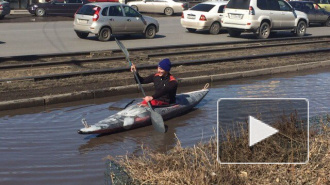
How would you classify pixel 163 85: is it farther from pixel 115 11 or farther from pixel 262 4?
pixel 262 4

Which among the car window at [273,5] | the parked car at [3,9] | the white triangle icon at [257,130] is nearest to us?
the white triangle icon at [257,130]

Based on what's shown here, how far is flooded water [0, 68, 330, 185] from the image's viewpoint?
8.29 metres

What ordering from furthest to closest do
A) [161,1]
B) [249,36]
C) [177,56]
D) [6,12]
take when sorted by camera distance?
1. [161,1]
2. [6,12]
3. [249,36]
4. [177,56]

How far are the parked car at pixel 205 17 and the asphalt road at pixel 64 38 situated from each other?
0.42 metres

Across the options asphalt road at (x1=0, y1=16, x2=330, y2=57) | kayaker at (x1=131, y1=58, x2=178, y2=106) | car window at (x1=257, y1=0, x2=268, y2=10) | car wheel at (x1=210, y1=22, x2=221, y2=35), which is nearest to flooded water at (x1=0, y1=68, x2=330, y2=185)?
kayaker at (x1=131, y1=58, x2=178, y2=106)

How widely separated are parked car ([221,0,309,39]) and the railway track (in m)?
1.22

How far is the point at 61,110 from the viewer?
12.4 meters

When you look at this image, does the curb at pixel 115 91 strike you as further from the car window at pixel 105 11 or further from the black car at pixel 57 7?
the black car at pixel 57 7

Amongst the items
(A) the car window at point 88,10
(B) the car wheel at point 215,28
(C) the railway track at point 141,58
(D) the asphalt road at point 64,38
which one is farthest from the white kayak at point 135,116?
(B) the car wheel at point 215,28

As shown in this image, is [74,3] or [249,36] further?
[74,3]

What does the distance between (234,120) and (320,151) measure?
1.15 meters

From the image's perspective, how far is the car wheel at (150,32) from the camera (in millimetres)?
26377

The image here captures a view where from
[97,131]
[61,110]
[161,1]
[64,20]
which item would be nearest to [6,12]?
[64,20]

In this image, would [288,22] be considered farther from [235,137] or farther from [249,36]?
[235,137]
